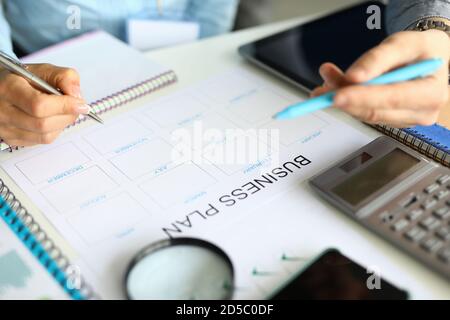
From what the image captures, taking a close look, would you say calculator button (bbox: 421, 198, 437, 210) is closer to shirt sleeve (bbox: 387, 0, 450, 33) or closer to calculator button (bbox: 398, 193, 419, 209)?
calculator button (bbox: 398, 193, 419, 209)

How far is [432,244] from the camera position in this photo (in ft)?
1.51

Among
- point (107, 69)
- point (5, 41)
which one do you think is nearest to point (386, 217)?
point (107, 69)

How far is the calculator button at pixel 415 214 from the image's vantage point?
483 mm

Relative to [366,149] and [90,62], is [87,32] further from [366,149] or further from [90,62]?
[366,149]

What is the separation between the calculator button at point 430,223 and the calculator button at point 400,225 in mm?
15

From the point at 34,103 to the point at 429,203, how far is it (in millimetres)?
434

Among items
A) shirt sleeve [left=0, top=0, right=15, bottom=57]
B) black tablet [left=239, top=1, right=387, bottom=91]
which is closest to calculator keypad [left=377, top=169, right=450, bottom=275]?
black tablet [left=239, top=1, right=387, bottom=91]

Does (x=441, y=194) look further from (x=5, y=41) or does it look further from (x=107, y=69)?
(x=5, y=41)

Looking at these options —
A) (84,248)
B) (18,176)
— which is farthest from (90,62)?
(84,248)

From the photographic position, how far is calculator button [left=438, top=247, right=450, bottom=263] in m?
0.45

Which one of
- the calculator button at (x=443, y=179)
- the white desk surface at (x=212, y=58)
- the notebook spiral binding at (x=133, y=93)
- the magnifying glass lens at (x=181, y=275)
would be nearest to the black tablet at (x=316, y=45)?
the white desk surface at (x=212, y=58)

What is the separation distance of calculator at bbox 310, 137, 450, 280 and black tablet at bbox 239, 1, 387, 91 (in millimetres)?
188

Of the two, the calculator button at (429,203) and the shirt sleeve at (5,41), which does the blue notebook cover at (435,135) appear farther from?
the shirt sleeve at (5,41)
